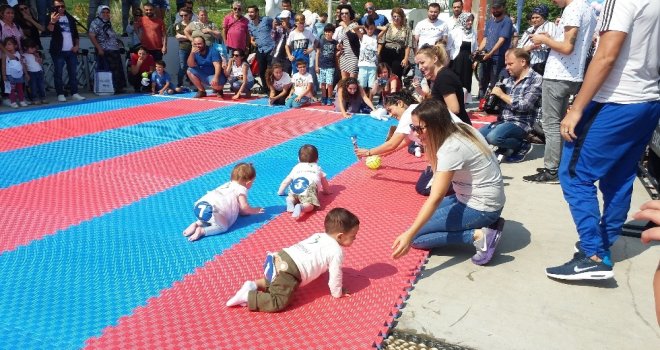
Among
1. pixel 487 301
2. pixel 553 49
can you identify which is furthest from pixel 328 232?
A: pixel 553 49

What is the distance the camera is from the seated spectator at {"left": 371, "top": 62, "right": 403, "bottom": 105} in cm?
999

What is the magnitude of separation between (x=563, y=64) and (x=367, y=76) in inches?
212

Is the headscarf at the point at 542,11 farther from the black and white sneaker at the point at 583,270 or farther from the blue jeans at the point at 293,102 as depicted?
the black and white sneaker at the point at 583,270

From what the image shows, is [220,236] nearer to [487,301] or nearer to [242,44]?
[487,301]

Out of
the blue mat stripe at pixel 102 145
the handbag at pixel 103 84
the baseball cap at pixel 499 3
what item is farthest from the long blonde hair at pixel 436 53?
the handbag at pixel 103 84

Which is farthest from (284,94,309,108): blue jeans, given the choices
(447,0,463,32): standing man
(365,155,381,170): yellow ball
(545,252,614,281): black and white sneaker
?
(545,252,614,281): black and white sneaker

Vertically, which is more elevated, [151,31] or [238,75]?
[151,31]

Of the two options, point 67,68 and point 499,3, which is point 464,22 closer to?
point 499,3

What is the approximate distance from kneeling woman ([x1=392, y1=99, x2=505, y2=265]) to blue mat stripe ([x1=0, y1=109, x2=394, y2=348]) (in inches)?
59.5

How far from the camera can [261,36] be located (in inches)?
459

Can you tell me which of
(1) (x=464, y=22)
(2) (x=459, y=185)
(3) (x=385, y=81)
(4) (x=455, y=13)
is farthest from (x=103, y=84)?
(2) (x=459, y=185)

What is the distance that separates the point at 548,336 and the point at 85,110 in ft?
28.4

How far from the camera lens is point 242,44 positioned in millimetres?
11969

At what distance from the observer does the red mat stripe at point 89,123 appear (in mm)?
6902
